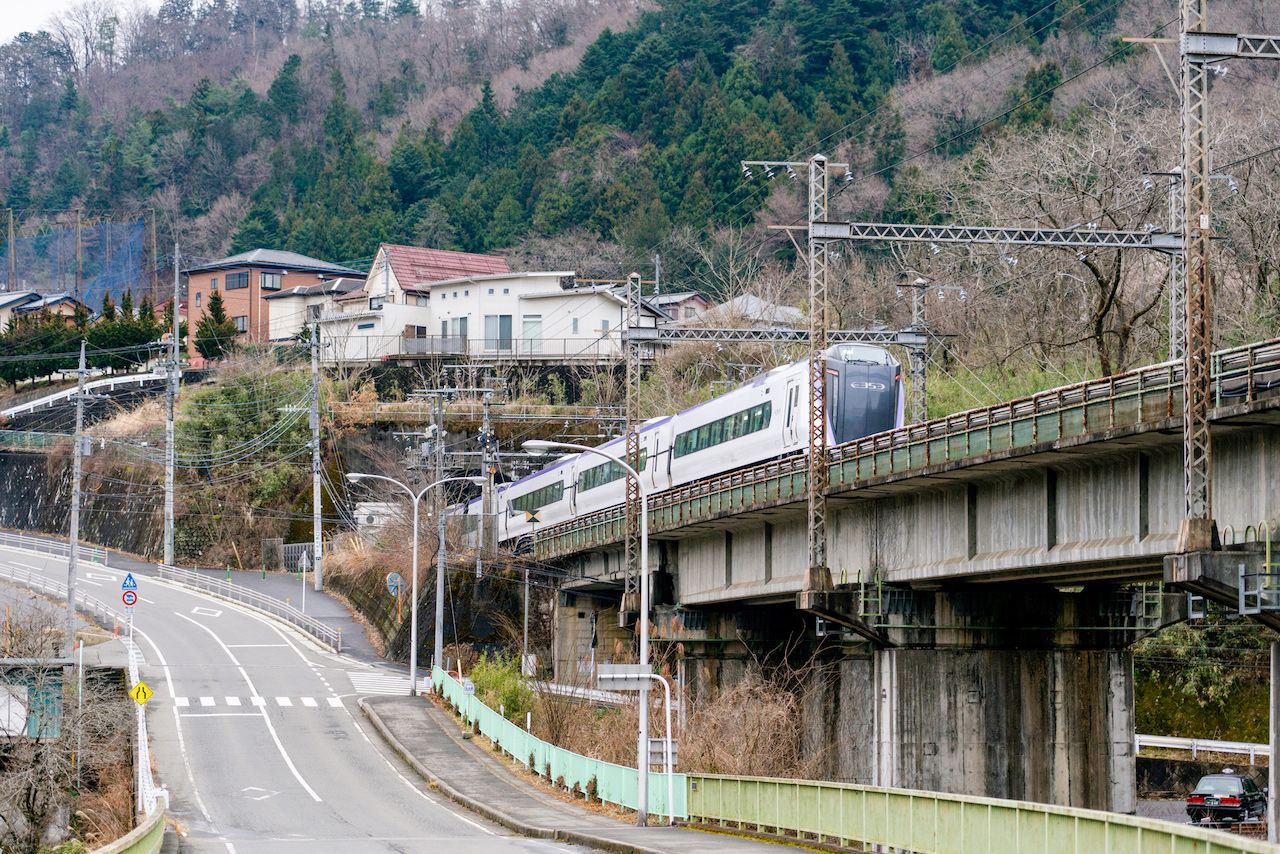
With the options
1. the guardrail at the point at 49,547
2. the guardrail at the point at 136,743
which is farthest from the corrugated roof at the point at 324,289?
the guardrail at the point at 136,743

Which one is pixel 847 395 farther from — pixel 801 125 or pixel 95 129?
pixel 95 129

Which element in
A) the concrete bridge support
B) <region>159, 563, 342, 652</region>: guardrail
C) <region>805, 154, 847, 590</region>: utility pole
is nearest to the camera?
<region>805, 154, 847, 590</region>: utility pole

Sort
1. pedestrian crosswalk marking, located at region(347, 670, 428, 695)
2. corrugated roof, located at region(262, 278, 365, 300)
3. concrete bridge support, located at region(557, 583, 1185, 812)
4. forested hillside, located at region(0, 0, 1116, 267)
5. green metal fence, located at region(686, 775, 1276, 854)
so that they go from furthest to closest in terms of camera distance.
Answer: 1. corrugated roof, located at region(262, 278, 365, 300)
2. forested hillside, located at region(0, 0, 1116, 267)
3. pedestrian crosswalk marking, located at region(347, 670, 428, 695)
4. concrete bridge support, located at region(557, 583, 1185, 812)
5. green metal fence, located at region(686, 775, 1276, 854)

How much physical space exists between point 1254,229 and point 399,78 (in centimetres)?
12367

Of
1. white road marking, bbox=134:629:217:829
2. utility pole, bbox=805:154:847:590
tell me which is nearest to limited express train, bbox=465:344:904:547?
utility pole, bbox=805:154:847:590

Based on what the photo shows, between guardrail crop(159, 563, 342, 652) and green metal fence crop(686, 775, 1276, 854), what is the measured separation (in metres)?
39.6

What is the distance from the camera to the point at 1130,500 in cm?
2883

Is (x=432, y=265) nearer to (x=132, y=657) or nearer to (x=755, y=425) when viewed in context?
(x=132, y=657)

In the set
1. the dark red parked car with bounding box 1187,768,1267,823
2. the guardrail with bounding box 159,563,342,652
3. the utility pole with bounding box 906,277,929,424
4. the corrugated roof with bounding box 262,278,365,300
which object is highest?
the corrugated roof with bounding box 262,278,365,300

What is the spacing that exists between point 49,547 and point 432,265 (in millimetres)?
30899

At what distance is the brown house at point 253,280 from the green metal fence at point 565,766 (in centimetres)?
7015

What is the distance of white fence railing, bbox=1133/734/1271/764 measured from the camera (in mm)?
45719

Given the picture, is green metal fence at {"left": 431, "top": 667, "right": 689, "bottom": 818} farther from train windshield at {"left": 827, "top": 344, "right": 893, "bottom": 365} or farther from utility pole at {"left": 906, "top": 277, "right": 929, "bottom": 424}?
utility pole at {"left": 906, "top": 277, "right": 929, "bottom": 424}

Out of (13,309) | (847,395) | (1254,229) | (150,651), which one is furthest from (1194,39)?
(13,309)
